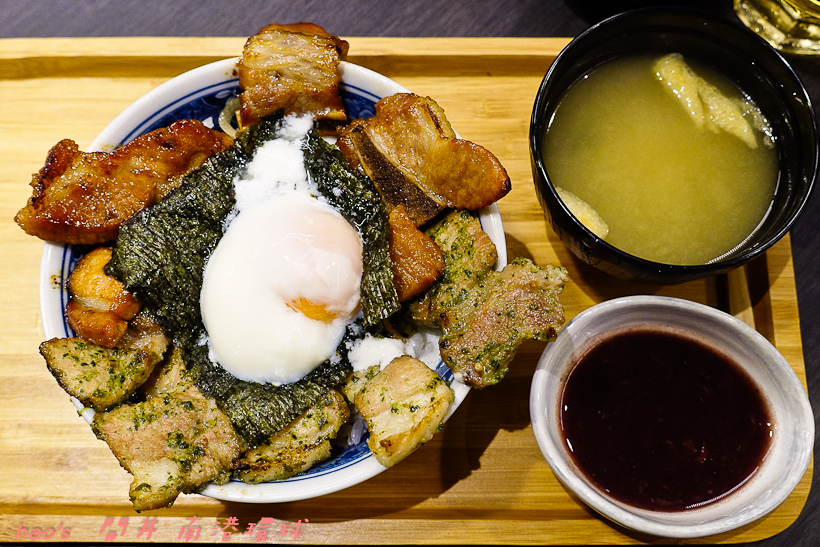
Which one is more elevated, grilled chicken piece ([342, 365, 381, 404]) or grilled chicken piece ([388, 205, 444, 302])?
grilled chicken piece ([388, 205, 444, 302])

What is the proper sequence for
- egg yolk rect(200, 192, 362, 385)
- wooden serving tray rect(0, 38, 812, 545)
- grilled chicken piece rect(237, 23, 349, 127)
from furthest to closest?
1. wooden serving tray rect(0, 38, 812, 545)
2. grilled chicken piece rect(237, 23, 349, 127)
3. egg yolk rect(200, 192, 362, 385)

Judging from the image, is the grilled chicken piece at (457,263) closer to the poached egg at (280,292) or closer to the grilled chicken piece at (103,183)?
the poached egg at (280,292)

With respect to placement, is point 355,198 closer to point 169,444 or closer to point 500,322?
point 500,322

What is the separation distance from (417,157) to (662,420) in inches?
54.9

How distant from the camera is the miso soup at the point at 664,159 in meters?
2.34

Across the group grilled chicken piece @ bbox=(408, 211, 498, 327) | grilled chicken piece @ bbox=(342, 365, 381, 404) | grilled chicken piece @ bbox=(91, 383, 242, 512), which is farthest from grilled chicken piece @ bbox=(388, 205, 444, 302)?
grilled chicken piece @ bbox=(91, 383, 242, 512)

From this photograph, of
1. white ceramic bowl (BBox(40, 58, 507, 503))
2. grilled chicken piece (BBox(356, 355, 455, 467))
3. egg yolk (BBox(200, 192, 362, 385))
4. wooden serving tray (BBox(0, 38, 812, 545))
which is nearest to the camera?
grilled chicken piece (BBox(356, 355, 455, 467))

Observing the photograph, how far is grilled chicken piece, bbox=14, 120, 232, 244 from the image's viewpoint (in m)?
2.14

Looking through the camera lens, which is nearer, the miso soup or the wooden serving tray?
the miso soup

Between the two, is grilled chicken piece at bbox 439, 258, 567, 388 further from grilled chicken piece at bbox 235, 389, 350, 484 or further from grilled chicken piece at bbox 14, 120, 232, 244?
grilled chicken piece at bbox 14, 120, 232, 244

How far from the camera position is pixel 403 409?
1.99 metres

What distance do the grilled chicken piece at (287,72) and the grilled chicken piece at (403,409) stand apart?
3.54 feet

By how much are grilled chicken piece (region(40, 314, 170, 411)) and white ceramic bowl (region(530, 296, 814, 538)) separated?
143cm

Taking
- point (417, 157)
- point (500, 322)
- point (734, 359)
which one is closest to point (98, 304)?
point (417, 157)
